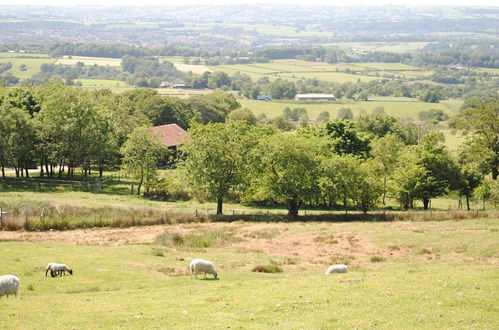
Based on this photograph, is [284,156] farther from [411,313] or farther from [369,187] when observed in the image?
[411,313]

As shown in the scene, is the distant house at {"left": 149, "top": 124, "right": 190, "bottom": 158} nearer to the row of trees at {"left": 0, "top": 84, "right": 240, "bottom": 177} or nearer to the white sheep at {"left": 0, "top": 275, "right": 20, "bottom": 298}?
the row of trees at {"left": 0, "top": 84, "right": 240, "bottom": 177}

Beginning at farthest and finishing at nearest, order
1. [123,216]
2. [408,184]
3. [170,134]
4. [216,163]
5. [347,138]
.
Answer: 1. [170,134]
2. [347,138]
3. [408,184]
4. [216,163]
5. [123,216]

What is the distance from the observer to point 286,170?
55.8 metres

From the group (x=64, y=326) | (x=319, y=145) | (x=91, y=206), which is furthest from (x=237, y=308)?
(x=319, y=145)

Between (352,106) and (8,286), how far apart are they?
168161 millimetres

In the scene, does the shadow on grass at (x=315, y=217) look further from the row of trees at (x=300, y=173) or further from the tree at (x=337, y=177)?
the tree at (x=337, y=177)

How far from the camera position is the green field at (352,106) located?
A: 566ft

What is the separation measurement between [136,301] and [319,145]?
36929 millimetres

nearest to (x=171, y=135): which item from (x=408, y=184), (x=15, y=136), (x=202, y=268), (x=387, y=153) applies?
(x=15, y=136)

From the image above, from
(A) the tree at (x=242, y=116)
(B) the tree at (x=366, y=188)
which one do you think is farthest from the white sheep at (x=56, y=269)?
(A) the tree at (x=242, y=116)

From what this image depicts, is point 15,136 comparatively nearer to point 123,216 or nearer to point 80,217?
point 80,217

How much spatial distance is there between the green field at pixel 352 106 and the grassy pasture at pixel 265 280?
398 ft

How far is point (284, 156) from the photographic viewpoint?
57.0m

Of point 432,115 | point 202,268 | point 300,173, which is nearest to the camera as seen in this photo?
point 202,268
